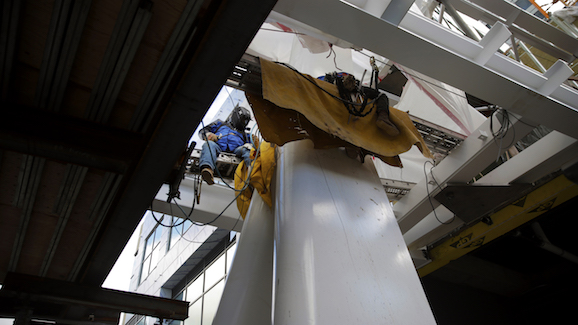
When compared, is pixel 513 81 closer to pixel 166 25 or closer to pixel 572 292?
pixel 166 25

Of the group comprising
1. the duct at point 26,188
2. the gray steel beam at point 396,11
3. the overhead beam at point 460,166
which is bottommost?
the duct at point 26,188

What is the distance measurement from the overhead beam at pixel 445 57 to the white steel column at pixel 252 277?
2252 millimetres

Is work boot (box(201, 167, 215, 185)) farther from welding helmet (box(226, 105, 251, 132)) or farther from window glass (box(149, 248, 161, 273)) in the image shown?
window glass (box(149, 248, 161, 273))

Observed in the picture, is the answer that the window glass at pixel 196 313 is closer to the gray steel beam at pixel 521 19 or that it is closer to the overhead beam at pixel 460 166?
the overhead beam at pixel 460 166

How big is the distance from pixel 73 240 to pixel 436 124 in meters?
4.73

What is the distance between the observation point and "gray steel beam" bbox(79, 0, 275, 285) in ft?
6.66

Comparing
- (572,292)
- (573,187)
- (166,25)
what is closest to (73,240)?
(166,25)

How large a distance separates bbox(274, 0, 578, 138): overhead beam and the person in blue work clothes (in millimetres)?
2372

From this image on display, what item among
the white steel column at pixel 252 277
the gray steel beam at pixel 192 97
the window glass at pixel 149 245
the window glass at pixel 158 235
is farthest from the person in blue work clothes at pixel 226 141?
the window glass at pixel 149 245

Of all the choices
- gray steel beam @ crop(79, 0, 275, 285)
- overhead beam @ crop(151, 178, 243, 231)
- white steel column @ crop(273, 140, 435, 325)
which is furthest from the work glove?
gray steel beam @ crop(79, 0, 275, 285)

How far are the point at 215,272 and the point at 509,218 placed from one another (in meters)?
7.05

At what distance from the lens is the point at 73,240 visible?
12.2ft

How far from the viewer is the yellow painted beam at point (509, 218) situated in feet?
16.1

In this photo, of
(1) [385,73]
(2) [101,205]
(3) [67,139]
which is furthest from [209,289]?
(3) [67,139]
